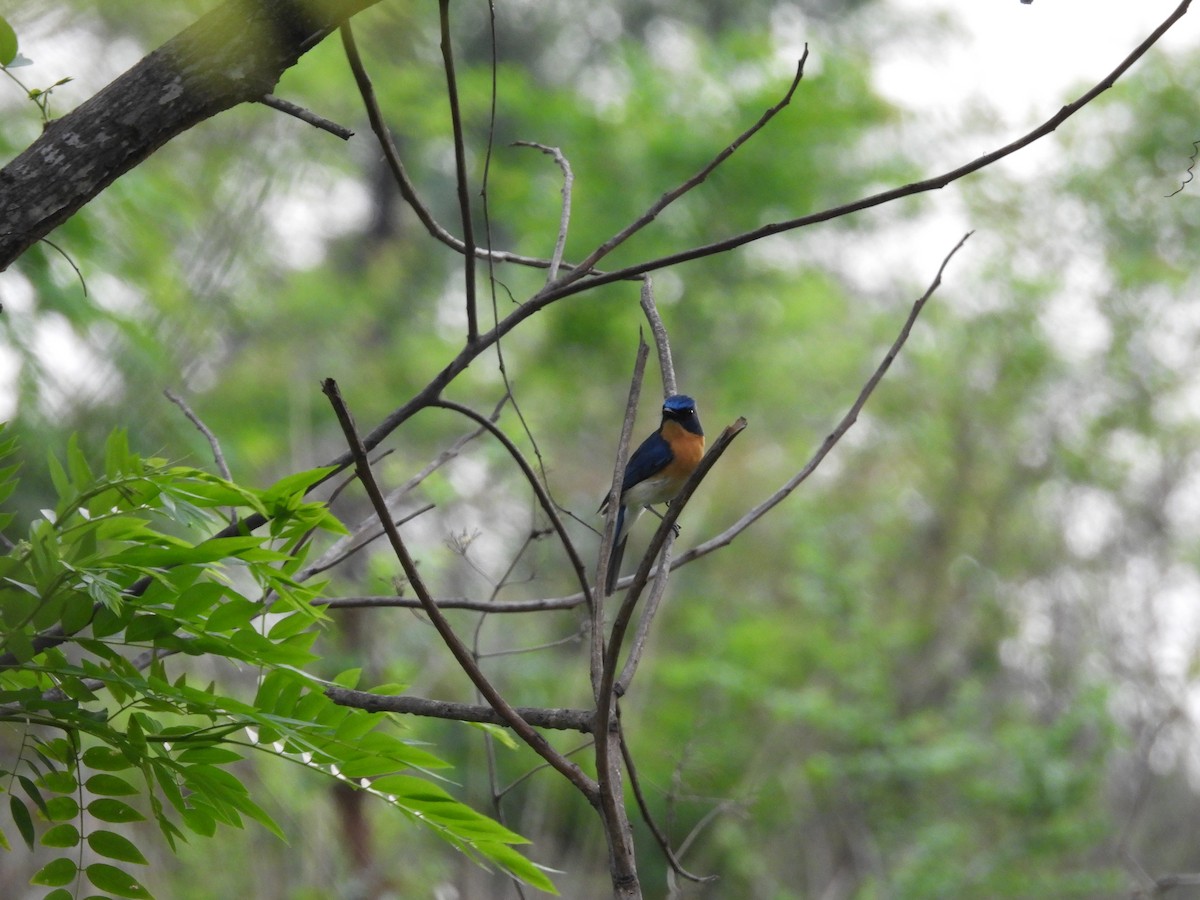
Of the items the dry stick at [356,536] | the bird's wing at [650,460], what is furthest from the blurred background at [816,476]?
the dry stick at [356,536]

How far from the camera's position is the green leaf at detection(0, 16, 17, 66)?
1642mm

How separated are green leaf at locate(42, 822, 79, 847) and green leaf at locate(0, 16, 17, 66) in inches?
43.9

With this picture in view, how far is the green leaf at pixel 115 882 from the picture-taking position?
1.77m

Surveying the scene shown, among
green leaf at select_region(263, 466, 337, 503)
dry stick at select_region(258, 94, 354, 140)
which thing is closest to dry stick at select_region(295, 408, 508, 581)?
green leaf at select_region(263, 466, 337, 503)

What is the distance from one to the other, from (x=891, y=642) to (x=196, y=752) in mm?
9673

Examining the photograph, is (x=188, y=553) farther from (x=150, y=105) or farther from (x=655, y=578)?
(x=655, y=578)

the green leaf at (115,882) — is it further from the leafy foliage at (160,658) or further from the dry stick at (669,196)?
the dry stick at (669,196)

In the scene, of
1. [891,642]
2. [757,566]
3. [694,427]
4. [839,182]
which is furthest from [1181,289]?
[694,427]

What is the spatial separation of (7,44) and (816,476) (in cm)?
1214

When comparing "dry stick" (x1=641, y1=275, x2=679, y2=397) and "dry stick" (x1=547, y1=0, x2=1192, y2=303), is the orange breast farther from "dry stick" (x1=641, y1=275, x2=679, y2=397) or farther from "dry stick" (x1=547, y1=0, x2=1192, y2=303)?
"dry stick" (x1=547, y1=0, x2=1192, y2=303)

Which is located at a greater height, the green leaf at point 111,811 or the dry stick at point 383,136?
the dry stick at point 383,136

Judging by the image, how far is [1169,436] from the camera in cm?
1147

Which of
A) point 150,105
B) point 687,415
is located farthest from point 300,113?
point 687,415

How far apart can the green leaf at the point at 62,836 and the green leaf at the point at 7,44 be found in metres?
1.12
